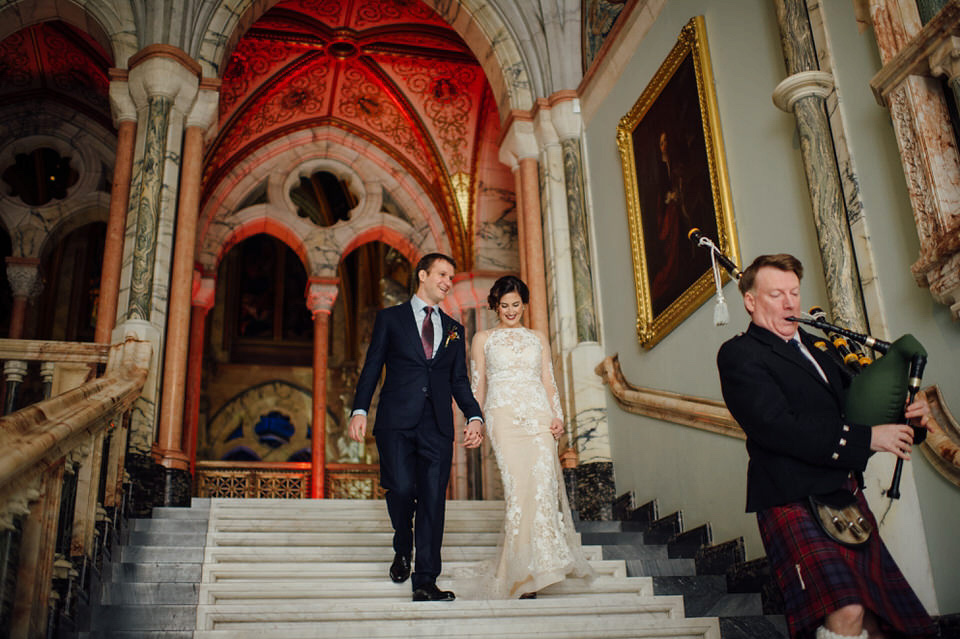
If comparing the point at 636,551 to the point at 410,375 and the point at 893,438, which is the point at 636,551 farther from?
the point at 893,438

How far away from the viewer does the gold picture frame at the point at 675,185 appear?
547 centimetres

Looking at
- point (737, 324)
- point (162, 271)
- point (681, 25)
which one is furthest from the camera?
point (162, 271)

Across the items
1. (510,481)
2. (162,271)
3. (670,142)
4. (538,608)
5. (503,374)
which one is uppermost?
(670,142)

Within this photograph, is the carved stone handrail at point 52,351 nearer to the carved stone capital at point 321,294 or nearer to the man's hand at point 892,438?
the man's hand at point 892,438

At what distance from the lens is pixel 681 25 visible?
238 inches

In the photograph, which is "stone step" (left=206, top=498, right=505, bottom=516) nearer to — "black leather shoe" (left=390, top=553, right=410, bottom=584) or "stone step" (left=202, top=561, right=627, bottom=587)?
"stone step" (left=202, top=561, right=627, bottom=587)

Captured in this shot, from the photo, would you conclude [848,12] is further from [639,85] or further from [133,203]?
[133,203]

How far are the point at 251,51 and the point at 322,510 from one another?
6859mm

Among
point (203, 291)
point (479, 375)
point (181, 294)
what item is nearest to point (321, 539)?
point (479, 375)

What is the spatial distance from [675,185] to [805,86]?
178cm

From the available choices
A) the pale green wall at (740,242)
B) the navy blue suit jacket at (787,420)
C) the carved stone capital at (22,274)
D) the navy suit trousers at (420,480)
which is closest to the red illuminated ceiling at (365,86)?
the carved stone capital at (22,274)

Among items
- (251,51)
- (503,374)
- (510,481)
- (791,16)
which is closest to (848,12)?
(791,16)

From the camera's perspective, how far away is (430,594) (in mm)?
3793

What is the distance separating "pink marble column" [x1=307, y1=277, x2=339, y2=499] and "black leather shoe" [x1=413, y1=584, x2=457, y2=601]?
20.4 ft
